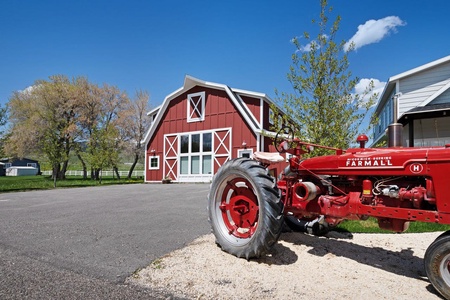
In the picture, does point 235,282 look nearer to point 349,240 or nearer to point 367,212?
point 367,212

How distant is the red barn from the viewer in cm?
1922

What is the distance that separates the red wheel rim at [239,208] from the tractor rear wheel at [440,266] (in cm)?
197

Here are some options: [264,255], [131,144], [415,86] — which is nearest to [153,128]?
[131,144]

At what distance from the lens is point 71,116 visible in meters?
34.1

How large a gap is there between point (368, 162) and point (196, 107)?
1862 cm

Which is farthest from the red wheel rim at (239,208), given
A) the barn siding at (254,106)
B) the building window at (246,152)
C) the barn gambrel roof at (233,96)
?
the barn siding at (254,106)

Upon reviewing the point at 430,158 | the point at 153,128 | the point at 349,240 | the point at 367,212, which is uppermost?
the point at 153,128

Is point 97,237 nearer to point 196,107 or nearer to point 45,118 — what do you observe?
point 196,107

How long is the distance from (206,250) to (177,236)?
986 mm

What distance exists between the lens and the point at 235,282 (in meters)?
3.13

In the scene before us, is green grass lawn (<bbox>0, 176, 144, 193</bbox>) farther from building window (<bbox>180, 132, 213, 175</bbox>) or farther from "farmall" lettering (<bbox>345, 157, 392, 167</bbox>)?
"farmall" lettering (<bbox>345, 157, 392, 167</bbox>)

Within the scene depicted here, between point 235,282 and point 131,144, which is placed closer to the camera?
point 235,282

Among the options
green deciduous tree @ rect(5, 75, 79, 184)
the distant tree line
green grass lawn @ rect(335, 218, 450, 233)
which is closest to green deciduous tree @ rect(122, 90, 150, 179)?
the distant tree line

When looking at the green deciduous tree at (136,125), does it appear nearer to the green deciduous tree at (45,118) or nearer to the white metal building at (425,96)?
the green deciduous tree at (45,118)
